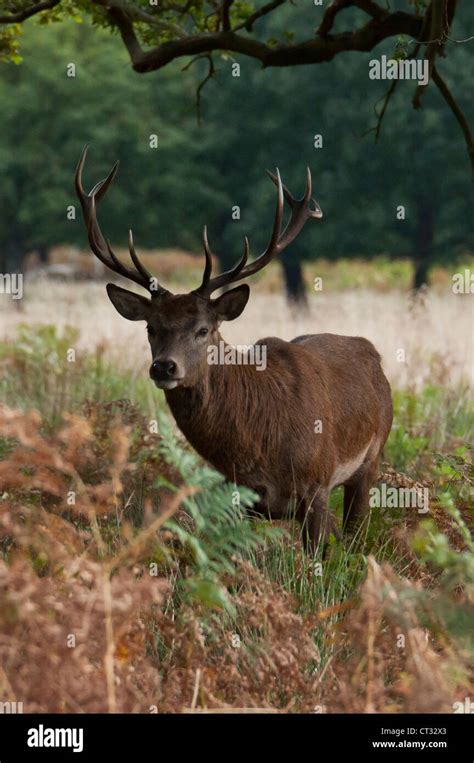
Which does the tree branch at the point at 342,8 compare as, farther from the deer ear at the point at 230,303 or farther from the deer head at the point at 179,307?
the deer ear at the point at 230,303

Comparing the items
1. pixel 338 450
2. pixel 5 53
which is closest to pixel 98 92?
pixel 5 53

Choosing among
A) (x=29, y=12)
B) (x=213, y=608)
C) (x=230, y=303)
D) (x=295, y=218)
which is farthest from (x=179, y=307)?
(x=29, y=12)

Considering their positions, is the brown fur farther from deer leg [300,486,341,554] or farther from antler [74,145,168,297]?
antler [74,145,168,297]

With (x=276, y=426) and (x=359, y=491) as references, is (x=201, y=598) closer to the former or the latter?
(x=276, y=426)

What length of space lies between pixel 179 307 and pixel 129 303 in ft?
1.46

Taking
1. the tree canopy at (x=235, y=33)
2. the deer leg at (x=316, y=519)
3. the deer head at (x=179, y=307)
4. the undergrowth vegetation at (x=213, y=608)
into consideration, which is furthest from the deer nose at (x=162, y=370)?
the tree canopy at (x=235, y=33)

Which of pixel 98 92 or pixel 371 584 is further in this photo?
pixel 98 92

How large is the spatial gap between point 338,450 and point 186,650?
2.28 m

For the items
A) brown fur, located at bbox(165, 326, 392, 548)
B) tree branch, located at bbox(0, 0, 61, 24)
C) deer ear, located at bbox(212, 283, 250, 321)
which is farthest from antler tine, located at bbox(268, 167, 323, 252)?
tree branch, located at bbox(0, 0, 61, 24)

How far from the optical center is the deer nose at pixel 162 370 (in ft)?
18.4

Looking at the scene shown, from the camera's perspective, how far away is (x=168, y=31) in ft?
26.0

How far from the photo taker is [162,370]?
5605 millimetres
